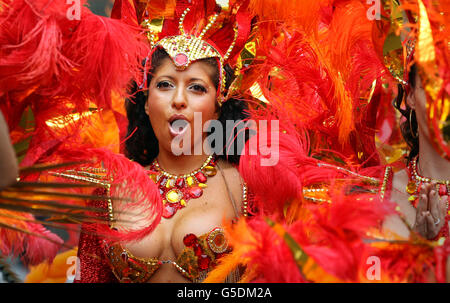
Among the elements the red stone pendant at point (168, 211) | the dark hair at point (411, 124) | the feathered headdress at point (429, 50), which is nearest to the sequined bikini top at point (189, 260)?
the red stone pendant at point (168, 211)

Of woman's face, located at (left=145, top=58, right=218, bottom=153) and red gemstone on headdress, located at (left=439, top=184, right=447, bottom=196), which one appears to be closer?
red gemstone on headdress, located at (left=439, top=184, right=447, bottom=196)

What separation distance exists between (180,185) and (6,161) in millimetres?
1048

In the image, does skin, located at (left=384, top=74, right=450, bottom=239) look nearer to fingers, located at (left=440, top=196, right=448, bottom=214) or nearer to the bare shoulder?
fingers, located at (left=440, top=196, right=448, bottom=214)

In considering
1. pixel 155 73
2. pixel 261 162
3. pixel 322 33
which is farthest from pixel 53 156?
pixel 322 33

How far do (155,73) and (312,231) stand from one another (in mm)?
908

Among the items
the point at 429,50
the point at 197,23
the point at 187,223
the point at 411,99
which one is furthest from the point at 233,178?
the point at 429,50

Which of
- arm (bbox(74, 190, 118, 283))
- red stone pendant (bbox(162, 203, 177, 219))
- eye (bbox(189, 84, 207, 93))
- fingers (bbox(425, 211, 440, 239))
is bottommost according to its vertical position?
arm (bbox(74, 190, 118, 283))

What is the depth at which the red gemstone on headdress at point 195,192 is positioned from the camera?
2.19 meters

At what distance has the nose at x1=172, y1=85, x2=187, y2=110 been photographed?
2.12 m

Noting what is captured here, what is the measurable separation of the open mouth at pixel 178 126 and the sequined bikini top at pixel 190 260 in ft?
1.23

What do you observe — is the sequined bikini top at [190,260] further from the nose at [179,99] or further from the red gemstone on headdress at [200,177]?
the nose at [179,99]

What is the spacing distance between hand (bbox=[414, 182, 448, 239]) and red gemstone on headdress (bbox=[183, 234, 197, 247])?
0.76 m

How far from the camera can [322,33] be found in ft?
7.62

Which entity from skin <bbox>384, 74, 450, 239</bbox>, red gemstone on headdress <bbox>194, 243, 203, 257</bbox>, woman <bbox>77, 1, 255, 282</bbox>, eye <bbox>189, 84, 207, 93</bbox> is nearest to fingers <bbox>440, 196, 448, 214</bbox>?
skin <bbox>384, 74, 450, 239</bbox>
